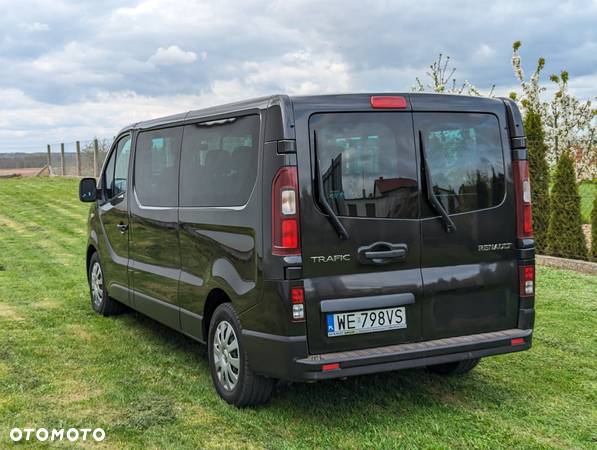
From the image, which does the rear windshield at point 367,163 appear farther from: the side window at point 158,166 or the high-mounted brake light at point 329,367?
the side window at point 158,166

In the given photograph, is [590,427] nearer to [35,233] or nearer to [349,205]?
[349,205]

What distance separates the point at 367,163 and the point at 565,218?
8.21 meters

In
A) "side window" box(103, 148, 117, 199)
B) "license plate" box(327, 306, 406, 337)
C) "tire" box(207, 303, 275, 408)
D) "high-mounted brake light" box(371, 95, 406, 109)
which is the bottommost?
"tire" box(207, 303, 275, 408)

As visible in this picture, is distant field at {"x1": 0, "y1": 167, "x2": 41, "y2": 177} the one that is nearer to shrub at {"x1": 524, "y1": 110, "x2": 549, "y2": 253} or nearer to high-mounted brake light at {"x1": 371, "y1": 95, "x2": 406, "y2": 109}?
shrub at {"x1": 524, "y1": 110, "x2": 549, "y2": 253}

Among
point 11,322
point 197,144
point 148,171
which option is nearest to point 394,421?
point 197,144

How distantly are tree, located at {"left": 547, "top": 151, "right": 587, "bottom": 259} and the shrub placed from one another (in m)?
0.29

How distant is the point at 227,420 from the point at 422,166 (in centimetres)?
210

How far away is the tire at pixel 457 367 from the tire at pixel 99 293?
384cm

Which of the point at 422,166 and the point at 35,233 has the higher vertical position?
the point at 422,166

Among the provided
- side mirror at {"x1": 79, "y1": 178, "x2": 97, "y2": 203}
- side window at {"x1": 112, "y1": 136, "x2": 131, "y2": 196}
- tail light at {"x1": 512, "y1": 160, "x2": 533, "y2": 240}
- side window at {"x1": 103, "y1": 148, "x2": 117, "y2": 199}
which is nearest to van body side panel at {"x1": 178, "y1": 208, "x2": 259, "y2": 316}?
side window at {"x1": 112, "y1": 136, "x2": 131, "y2": 196}

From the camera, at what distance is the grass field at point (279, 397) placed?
4609 mm

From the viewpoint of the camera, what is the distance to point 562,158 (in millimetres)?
12148

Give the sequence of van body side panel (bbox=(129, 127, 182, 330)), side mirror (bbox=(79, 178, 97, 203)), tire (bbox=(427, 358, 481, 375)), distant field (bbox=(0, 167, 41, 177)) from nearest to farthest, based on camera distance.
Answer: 1. tire (bbox=(427, 358, 481, 375))
2. van body side panel (bbox=(129, 127, 182, 330))
3. side mirror (bbox=(79, 178, 97, 203))
4. distant field (bbox=(0, 167, 41, 177))

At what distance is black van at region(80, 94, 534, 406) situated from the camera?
4.59m
